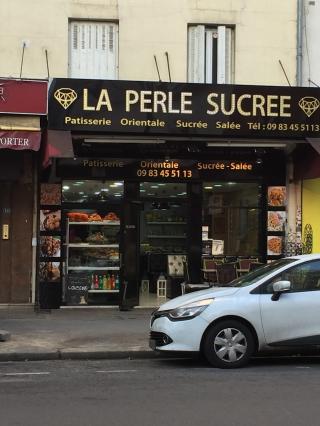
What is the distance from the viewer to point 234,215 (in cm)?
1504

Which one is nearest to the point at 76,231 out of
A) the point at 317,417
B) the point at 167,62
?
the point at 167,62

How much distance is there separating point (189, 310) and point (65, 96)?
579 cm

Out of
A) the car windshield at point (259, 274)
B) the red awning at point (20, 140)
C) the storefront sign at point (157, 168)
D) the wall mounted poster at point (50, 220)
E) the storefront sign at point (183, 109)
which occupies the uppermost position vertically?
the storefront sign at point (183, 109)

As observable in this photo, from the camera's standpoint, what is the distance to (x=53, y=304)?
46.2 feet

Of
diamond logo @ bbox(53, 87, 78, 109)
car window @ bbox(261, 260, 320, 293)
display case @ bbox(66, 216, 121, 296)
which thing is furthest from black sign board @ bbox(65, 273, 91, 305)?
car window @ bbox(261, 260, 320, 293)

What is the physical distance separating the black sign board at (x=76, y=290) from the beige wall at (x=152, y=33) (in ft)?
14.9

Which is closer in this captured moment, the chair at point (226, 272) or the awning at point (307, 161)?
the awning at point (307, 161)

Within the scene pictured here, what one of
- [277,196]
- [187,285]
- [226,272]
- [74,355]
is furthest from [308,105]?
[74,355]

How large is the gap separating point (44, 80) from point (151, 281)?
5643 millimetres

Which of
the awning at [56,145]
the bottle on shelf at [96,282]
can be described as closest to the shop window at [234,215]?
the bottle on shelf at [96,282]

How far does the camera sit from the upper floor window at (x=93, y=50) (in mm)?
14133

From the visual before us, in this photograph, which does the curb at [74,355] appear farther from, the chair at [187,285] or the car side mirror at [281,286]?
the chair at [187,285]

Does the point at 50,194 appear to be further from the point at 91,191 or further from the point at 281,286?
the point at 281,286

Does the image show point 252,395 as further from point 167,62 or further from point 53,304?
point 167,62
